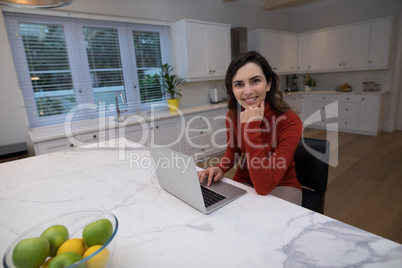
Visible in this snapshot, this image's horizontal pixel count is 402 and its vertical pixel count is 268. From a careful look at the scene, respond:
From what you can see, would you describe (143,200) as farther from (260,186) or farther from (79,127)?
(79,127)

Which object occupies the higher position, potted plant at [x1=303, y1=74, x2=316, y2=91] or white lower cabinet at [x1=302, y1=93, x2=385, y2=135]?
potted plant at [x1=303, y1=74, x2=316, y2=91]

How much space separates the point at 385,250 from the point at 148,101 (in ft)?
11.9

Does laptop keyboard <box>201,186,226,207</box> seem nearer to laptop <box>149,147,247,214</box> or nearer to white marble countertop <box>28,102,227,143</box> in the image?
laptop <box>149,147,247,214</box>

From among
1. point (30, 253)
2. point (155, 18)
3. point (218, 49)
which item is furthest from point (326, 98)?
point (30, 253)

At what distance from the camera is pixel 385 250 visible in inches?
24.5

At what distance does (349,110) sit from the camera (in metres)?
4.94

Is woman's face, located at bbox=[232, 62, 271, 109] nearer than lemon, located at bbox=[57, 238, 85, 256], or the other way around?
lemon, located at bbox=[57, 238, 85, 256]

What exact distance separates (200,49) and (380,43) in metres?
3.54

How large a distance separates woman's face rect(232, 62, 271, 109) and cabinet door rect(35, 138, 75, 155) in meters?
2.16

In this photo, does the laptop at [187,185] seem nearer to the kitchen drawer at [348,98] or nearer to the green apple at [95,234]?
the green apple at [95,234]

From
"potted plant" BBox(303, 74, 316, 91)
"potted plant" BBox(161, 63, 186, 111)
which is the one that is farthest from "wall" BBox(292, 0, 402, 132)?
"potted plant" BBox(161, 63, 186, 111)

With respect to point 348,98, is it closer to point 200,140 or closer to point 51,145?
point 200,140

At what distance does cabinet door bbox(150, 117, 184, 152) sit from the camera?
327cm

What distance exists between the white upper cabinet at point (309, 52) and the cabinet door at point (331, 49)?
0.36 ft
